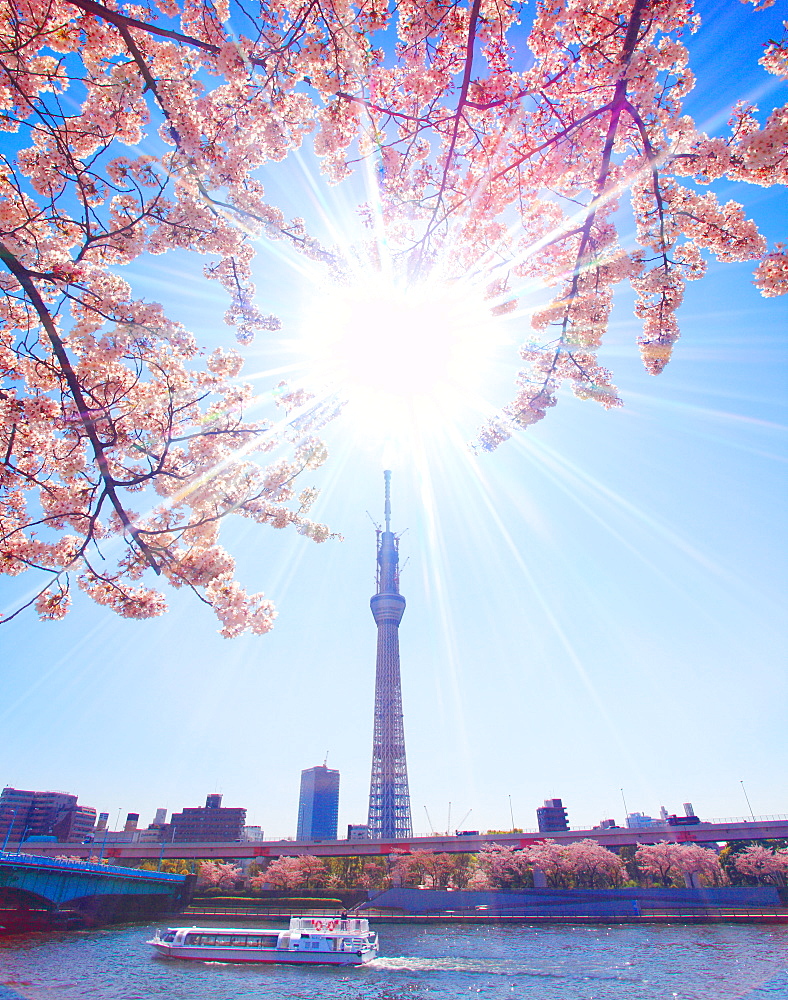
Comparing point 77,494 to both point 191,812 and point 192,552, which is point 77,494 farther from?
point 191,812

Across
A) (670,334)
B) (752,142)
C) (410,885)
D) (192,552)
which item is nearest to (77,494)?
(192,552)

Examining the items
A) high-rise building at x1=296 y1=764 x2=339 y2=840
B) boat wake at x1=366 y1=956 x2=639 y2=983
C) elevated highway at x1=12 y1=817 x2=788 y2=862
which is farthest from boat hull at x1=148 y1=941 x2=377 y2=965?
high-rise building at x1=296 y1=764 x2=339 y2=840

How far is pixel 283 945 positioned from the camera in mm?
30906

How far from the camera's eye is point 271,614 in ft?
20.5

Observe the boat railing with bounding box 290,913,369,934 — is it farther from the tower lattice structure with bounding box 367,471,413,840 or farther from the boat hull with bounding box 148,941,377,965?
the tower lattice structure with bounding box 367,471,413,840

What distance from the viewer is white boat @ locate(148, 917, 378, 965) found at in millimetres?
29078

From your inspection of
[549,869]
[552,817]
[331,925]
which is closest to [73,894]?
[331,925]

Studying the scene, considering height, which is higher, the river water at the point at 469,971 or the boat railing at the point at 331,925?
the boat railing at the point at 331,925

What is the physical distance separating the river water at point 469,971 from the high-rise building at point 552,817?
226ft

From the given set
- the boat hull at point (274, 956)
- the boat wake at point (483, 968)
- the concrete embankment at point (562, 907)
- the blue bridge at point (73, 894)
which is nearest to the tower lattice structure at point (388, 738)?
the concrete embankment at point (562, 907)

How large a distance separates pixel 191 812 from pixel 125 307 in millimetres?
157875

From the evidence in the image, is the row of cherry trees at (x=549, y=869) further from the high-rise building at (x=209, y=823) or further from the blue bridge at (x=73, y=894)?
the high-rise building at (x=209, y=823)

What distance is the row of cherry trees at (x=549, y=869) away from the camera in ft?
164

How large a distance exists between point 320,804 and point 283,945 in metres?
156
